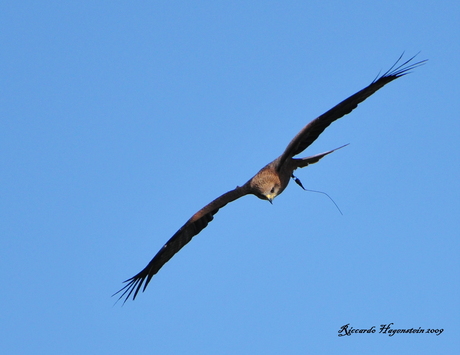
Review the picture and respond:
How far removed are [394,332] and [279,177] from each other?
2.94 meters

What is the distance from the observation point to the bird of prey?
35.7 feet

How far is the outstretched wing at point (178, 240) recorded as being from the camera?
12242 mm

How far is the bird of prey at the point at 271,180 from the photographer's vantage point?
10.9 metres

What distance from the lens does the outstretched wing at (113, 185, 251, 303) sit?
12.2 metres

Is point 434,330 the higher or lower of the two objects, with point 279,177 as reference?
lower

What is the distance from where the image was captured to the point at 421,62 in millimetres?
10641

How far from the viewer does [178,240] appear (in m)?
12.6

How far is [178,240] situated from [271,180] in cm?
198

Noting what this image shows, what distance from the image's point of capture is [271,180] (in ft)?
38.0

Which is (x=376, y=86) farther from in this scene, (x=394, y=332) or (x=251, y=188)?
(x=394, y=332)

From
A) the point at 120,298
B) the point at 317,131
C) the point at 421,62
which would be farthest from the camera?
the point at 120,298

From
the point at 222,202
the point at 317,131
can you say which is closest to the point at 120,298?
the point at 222,202

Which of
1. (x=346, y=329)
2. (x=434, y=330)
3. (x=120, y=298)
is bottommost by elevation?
(x=434, y=330)

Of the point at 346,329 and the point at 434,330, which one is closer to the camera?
the point at 434,330
